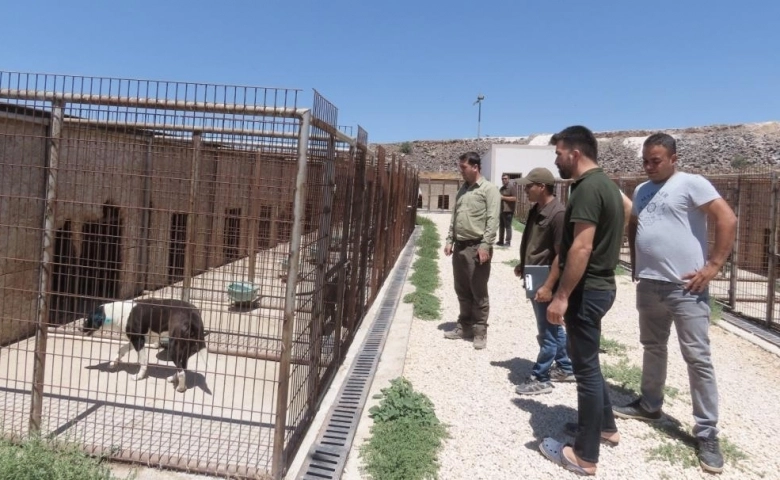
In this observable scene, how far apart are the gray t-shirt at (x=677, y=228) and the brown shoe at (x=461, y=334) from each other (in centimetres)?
296

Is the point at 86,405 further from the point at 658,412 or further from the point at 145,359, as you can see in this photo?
the point at 658,412

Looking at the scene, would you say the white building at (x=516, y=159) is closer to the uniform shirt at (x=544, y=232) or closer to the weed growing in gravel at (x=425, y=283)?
the weed growing in gravel at (x=425, y=283)

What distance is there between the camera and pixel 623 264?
1278 centimetres

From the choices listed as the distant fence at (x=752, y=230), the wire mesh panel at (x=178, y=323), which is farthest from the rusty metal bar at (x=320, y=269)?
the distant fence at (x=752, y=230)

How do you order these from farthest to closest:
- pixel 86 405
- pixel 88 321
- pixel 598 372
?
pixel 88 321 < pixel 86 405 < pixel 598 372

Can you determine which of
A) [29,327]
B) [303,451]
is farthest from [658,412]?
[29,327]

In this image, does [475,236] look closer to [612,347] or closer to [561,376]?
[561,376]

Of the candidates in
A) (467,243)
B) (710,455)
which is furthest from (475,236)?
(710,455)

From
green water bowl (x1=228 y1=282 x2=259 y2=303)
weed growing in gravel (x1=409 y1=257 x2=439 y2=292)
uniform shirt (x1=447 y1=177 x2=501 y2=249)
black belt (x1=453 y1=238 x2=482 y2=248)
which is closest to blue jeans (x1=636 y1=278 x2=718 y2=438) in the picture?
uniform shirt (x1=447 y1=177 x2=501 y2=249)

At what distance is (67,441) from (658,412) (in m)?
4.10

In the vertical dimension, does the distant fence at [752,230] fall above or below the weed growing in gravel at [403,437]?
above

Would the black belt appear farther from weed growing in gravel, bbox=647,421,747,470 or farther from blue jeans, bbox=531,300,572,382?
weed growing in gravel, bbox=647,421,747,470

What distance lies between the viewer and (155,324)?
4.57m

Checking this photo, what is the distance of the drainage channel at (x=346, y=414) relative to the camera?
3321 mm
